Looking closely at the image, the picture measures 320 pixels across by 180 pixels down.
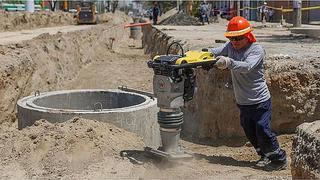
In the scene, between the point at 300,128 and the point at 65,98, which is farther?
the point at 65,98

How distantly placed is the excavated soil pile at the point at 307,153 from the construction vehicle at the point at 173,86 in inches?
53.4

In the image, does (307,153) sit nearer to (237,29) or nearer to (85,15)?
(237,29)

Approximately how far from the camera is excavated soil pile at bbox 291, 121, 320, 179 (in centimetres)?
282

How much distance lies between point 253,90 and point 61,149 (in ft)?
6.72

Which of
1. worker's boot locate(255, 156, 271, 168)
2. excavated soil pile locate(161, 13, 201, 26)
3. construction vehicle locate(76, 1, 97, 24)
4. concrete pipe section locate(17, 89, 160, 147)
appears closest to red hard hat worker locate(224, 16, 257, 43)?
worker's boot locate(255, 156, 271, 168)

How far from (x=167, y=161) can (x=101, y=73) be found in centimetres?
1062

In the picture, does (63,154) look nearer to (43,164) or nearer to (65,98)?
(43,164)

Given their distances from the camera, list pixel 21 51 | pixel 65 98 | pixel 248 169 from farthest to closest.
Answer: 1. pixel 21 51
2. pixel 65 98
3. pixel 248 169

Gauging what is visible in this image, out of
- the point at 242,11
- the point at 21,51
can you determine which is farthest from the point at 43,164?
the point at 242,11

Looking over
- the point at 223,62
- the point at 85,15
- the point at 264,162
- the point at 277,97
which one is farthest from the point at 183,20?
the point at 223,62

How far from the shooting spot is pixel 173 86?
169 inches

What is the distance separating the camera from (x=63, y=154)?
4609 millimetres

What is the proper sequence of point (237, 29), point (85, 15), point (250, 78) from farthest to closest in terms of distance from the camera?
point (85, 15)
point (250, 78)
point (237, 29)

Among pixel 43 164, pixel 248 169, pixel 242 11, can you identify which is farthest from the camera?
pixel 242 11
